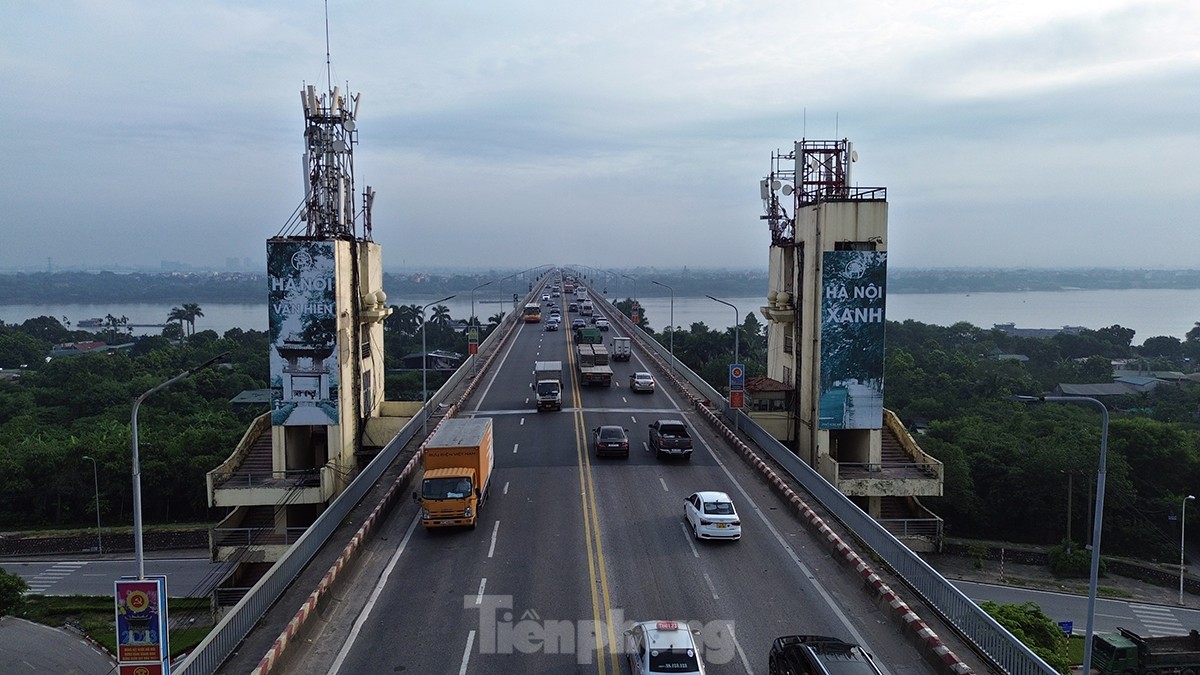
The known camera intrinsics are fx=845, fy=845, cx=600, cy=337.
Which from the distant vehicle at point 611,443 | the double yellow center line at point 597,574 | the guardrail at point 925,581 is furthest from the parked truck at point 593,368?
the guardrail at point 925,581

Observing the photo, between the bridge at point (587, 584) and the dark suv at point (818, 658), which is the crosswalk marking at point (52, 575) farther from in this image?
the dark suv at point (818, 658)

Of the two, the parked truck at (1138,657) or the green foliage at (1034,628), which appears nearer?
the parked truck at (1138,657)

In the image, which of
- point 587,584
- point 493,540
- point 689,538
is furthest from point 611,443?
point 587,584

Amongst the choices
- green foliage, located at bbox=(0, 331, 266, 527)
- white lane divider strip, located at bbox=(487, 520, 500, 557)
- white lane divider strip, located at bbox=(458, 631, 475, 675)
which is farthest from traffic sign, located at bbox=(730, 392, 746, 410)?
green foliage, located at bbox=(0, 331, 266, 527)

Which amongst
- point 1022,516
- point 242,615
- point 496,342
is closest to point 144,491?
point 496,342

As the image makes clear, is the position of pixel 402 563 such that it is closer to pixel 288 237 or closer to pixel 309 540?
pixel 309 540

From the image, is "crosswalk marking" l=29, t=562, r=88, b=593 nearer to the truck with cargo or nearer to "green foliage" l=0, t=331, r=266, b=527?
"green foliage" l=0, t=331, r=266, b=527
